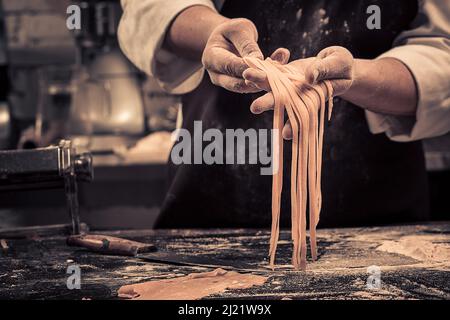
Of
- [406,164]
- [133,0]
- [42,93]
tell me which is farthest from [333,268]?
[42,93]

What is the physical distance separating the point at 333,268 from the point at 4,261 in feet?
2.45

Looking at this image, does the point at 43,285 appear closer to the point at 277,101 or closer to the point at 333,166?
the point at 277,101

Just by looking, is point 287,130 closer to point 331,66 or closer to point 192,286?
point 331,66

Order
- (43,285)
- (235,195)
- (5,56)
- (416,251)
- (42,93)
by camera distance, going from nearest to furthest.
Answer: (43,285) < (416,251) < (235,195) < (42,93) < (5,56)

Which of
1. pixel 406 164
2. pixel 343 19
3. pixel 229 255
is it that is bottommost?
pixel 229 255

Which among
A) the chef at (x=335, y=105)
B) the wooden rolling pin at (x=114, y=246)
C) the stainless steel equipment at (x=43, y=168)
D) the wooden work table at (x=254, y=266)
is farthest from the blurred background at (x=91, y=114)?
the wooden rolling pin at (x=114, y=246)

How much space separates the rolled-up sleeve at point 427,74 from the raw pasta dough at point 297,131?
1.82 ft

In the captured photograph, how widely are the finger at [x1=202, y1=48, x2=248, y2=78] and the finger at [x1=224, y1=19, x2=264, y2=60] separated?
0.04m

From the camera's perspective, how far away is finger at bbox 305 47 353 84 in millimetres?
1476

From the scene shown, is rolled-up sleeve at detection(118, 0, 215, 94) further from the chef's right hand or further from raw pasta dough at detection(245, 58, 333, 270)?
raw pasta dough at detection(245, 58, 333, 270)

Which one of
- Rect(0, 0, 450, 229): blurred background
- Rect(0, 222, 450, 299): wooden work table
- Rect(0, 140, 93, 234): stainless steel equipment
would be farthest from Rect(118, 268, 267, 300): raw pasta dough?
Rect(0, 0, 450, 229): blurred background

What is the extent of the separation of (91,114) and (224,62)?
227 cm

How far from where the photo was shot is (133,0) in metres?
2.19

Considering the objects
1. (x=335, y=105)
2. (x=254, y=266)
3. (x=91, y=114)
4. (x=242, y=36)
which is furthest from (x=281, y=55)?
(x=91, y=114)
